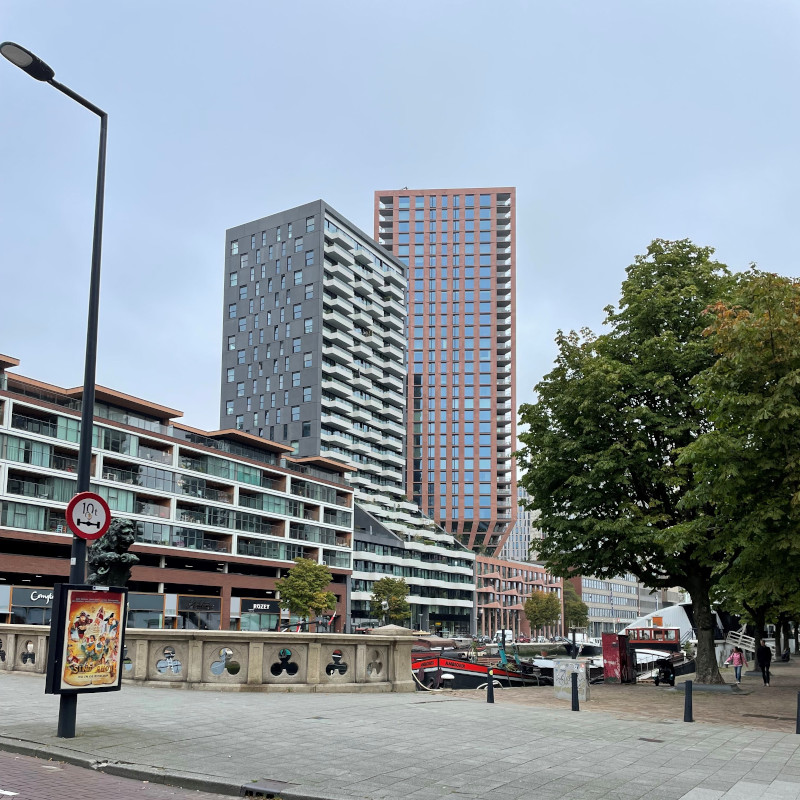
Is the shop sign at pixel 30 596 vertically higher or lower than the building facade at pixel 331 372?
lower

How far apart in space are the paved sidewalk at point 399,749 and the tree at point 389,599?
8539cm

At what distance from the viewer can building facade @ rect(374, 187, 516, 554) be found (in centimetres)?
16175

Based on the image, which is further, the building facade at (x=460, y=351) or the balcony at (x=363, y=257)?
the building facade at (x=460, y=351)

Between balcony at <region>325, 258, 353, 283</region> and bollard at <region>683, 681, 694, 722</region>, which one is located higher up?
balcony at <region>325, 258, 353, 283</region>

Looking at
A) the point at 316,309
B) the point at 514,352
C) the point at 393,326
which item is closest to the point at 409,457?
the point at 514,352

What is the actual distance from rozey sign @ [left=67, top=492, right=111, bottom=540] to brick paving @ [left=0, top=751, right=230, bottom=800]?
2.77 metres

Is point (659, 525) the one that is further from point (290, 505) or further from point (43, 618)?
point (290, 505)

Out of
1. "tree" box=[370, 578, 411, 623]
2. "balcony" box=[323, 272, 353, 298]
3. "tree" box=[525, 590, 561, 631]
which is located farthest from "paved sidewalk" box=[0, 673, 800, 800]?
"tree" box=[525, 590, 561, 631]

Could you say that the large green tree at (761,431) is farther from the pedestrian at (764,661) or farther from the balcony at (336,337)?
the balcony at (336,337)

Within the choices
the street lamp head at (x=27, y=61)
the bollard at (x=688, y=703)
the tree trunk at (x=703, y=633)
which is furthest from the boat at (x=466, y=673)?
the street lamp head at (x=27, y=61)

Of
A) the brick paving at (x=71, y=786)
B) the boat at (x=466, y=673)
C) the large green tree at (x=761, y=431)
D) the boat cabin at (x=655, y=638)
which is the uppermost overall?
the large green tree at (x=761, y=431)

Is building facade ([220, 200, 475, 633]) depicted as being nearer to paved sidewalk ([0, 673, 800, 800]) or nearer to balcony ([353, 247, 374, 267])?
balcony ([353, 247, 374, 267])

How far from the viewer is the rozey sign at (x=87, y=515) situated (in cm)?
1107

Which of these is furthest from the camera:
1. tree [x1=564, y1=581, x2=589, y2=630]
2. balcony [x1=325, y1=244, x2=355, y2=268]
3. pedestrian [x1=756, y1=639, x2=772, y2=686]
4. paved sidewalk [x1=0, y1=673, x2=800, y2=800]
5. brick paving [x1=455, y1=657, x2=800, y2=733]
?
tree [x1=564, y1=581, x2=589, y2=630]
